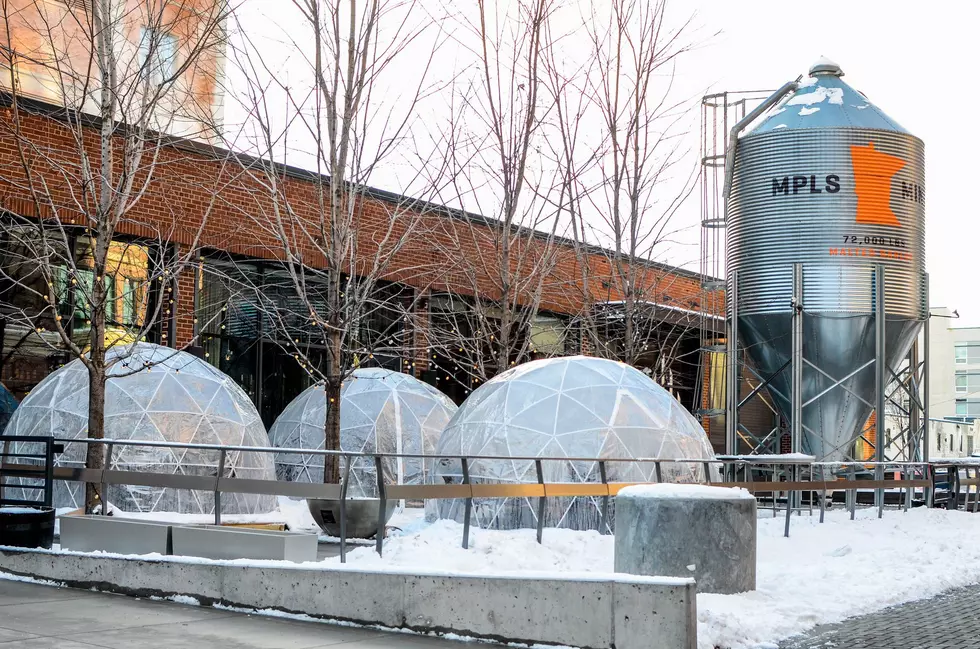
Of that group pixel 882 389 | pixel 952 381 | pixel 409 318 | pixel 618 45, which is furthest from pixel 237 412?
pixel 952 381

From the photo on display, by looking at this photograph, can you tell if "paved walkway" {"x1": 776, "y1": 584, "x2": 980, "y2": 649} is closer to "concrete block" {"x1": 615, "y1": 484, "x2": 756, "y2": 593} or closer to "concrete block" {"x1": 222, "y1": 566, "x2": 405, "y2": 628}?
"concrete block" {"x1": 615, "y1": 484, "x2": 756, "y2": 593}

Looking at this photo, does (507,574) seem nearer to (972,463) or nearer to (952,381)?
(972,463)

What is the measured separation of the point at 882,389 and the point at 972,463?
261 centimetres

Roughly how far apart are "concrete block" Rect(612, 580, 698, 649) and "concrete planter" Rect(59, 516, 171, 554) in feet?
14.4

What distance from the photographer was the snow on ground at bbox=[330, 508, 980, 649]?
8406mm

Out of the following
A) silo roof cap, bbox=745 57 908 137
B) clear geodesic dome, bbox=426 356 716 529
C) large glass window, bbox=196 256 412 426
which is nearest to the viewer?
clear geodesic dome, bbox=426 356 716 529

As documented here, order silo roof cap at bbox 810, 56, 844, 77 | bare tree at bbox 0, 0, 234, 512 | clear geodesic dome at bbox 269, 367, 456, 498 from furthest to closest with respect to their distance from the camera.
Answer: silo roof cap at bbox 810, 56, 844, 77 → clear geodesic dome at bbox 269, 367, 456, 498 → bare tree at bbox 0, 0, 234, 512

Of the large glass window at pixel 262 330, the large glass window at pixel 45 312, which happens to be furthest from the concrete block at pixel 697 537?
the large glass window at pixel 262 330

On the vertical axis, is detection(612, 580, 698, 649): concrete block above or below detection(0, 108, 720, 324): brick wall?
below

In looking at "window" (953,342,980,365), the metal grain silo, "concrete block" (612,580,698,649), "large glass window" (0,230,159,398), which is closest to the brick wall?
"large glass window" (0,230,159,398)

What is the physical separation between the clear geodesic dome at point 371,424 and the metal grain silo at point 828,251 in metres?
6.93

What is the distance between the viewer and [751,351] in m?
24.5

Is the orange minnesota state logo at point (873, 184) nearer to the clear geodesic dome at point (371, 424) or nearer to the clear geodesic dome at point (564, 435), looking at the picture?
the clear geodesic dome at point (564, 435)

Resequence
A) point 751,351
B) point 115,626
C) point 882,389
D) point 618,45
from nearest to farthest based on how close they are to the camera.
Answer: point 115,626
point 618,45
point 882,389
point 751,351
